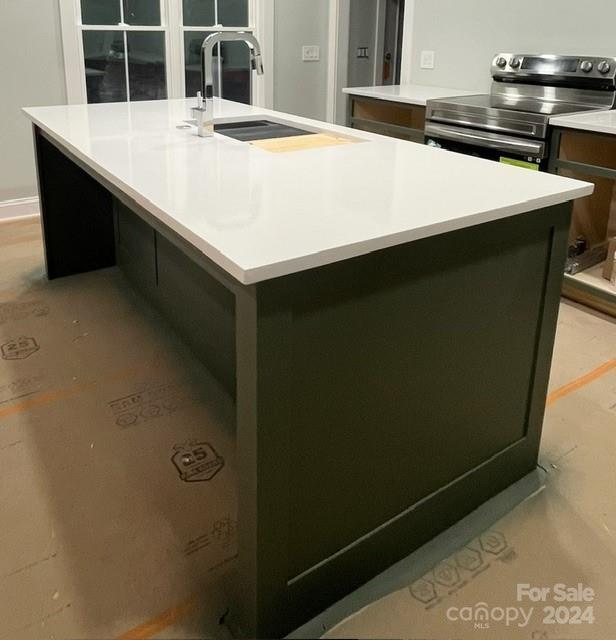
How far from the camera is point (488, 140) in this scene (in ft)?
10.8

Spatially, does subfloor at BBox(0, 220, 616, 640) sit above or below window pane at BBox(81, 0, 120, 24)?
below

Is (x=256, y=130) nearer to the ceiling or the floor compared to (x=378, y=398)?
nearer to the ceiling

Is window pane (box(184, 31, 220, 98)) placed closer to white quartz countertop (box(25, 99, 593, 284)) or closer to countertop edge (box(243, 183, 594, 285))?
white quartz countertop (box(25, 99, 593, 284))

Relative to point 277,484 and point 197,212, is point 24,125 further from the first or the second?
point 277,484

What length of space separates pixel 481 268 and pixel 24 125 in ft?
12.2

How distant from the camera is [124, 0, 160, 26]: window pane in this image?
4.50 m

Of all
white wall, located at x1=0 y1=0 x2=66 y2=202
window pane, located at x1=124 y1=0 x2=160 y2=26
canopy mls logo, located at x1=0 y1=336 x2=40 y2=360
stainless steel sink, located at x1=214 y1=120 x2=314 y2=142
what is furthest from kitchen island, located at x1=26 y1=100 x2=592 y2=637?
window pane, located at x1=124 y1=0 x2=160 y2=26

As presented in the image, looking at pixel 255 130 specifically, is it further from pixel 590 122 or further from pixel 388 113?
pixel 388 113

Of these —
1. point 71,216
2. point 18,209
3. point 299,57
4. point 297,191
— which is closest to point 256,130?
point 297,191

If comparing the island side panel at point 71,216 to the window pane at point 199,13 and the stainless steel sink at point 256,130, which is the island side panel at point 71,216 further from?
the window pane at point 199,13

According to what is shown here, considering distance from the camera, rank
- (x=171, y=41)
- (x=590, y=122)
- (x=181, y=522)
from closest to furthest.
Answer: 1. (x=181, y=522)
2. (x=590, y=122)
3. (x=171, y=41)

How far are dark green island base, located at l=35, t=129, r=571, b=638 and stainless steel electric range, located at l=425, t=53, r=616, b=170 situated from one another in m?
1.58

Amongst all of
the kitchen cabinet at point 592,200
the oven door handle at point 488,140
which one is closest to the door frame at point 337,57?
the oven door handle at point 488,140
